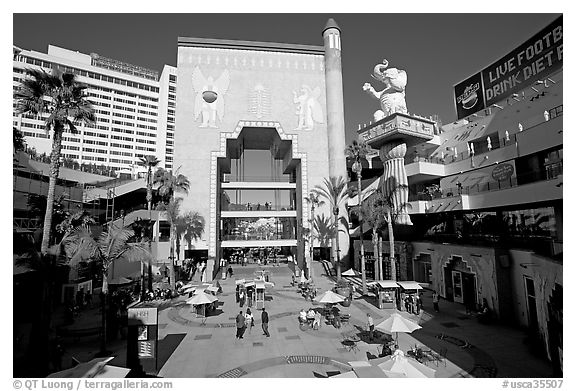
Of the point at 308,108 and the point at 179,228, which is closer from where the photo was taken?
the point at 179,228

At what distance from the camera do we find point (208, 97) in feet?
144

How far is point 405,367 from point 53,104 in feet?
62.8

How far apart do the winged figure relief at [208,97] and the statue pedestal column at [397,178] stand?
23.4m

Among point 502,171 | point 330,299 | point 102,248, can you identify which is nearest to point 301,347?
point 330,299

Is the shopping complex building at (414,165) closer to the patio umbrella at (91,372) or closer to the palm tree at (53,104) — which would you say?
the patio umbrella at (91,372)

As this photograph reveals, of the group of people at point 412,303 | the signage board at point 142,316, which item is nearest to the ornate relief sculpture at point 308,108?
the group of people at point 412,303

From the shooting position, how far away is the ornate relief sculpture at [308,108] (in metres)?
46.0

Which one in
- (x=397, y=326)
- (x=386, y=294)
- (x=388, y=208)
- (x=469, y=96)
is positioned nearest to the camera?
(x=397, y=326)

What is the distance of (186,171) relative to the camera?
42.9 metres

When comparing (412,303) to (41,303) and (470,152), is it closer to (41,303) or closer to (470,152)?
(470,152)

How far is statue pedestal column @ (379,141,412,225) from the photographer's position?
33562 mm

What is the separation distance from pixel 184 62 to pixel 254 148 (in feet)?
58.4

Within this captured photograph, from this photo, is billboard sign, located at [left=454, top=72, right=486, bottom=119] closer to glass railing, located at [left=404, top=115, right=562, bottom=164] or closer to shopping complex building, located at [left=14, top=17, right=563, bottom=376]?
shopping complex building, located at [left=14, top=17, right=563, bottom=376]

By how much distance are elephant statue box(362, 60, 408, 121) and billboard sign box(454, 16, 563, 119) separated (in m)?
7.09
